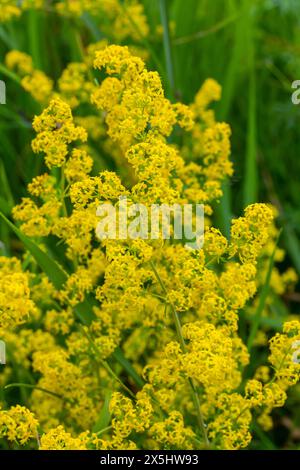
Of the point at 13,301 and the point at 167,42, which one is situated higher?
the point at 167,42

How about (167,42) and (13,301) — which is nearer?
(13,301)

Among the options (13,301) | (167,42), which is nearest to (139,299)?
(13,301)

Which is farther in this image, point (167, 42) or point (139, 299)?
point (167, 42)

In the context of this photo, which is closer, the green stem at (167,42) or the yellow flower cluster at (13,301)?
the yellow flower cluster at (13,301)

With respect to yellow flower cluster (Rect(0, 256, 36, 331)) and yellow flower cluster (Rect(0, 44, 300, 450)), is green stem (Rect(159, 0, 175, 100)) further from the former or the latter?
yellow flower cluster (Rect(0, 256, 36, 331))

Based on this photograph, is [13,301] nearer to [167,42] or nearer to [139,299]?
[139,299]

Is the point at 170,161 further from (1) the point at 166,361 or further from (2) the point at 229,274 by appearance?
(1) the point at 166,361

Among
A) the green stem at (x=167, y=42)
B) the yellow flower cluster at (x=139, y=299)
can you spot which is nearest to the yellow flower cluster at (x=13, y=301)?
the yellow flower cluster at (x=139, y=299)

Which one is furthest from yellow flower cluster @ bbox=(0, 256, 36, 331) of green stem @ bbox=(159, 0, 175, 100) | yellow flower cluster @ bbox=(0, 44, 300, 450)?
green stem @ bbox=(159, 0, 175, 100)

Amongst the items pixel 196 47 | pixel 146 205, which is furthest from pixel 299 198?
pixel 146 205

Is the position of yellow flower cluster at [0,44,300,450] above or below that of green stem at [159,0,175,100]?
below

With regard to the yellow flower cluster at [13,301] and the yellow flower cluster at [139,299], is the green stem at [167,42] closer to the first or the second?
the yellow flower cluster at [139,299]

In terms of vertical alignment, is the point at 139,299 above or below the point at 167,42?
below
